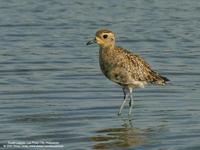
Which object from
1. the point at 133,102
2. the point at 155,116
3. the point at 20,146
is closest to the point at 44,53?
the point at 133,102

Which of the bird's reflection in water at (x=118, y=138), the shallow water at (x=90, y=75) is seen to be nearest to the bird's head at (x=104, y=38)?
the shallow water at (x=90, y=75)

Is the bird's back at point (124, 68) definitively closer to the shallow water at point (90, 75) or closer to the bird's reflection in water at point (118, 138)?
the shallow water at point (90, 75)

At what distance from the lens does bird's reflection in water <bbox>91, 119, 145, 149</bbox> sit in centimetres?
1250

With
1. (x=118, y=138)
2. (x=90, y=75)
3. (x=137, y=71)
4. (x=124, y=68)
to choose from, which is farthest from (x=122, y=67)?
(x=90, y=75)

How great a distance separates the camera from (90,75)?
18.4m

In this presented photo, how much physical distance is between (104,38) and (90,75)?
9.21 feet

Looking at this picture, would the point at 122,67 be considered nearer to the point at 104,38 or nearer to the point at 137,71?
the point at 137,71

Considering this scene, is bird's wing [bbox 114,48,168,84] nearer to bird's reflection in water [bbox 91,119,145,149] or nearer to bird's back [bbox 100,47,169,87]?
bird's back [bbox 100,47,169,87]

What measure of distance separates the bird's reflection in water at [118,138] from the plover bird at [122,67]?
1733mm

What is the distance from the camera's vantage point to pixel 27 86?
17.1m

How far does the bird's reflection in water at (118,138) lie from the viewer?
12.5 meters

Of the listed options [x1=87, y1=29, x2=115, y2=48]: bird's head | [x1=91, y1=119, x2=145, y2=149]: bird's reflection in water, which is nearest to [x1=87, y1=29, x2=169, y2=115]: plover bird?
A: [x1=87, y1=29, x2=115, y2=48]: bird's head

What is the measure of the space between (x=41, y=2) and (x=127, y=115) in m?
15.3

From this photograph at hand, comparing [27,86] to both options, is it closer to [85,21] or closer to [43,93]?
[43,93]
